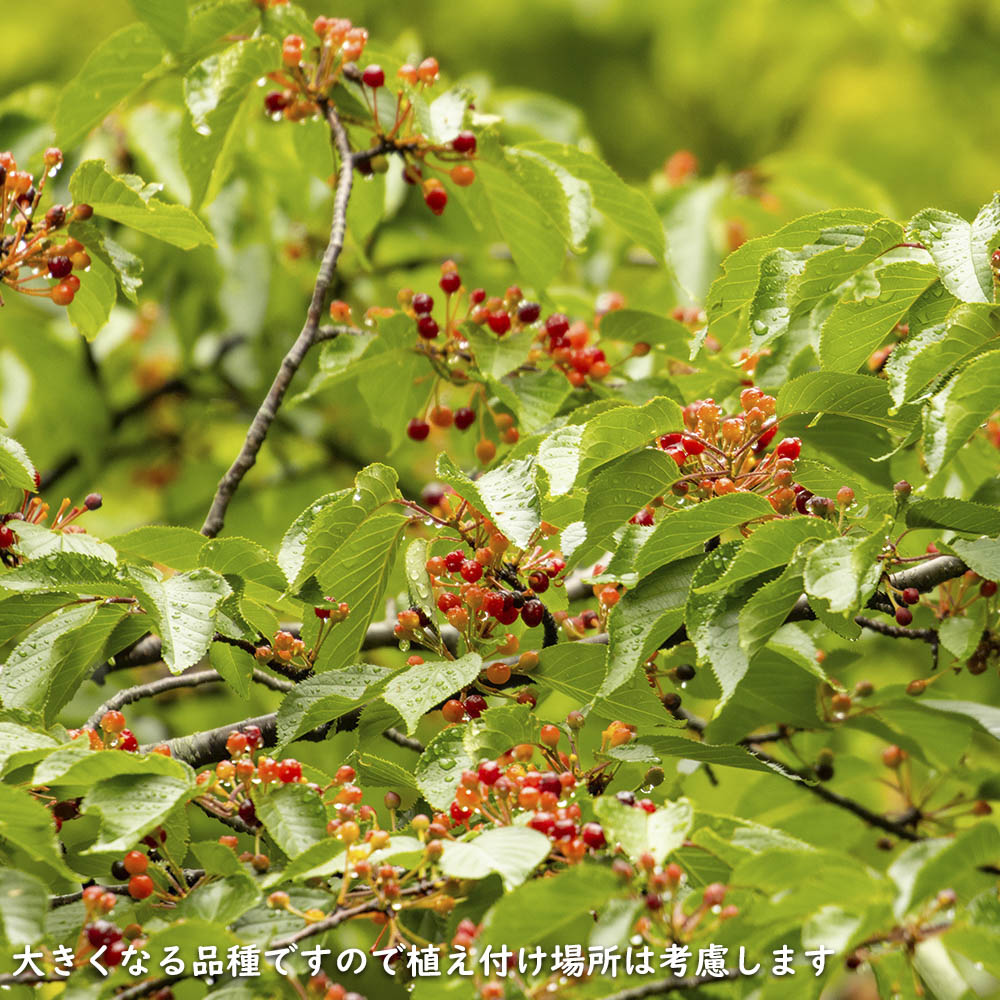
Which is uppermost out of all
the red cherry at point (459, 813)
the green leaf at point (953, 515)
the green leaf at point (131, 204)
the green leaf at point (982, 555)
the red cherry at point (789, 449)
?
the green leaf at point (131, 204)

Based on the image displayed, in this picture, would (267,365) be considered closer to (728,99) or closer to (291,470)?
(291,470)

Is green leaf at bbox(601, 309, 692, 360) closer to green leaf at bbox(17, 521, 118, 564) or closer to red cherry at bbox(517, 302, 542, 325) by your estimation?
red cherry at bbox(517, 302, 542, 325)

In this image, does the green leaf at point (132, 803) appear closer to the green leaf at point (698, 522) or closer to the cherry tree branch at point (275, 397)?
the green leaf at point (698, 522)

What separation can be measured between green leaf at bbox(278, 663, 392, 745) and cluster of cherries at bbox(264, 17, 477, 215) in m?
1.32

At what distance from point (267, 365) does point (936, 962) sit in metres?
3.71

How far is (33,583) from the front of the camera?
2006mm

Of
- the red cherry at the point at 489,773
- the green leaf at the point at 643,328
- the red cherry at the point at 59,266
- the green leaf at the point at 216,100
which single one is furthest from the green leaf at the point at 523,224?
the red cherry at the point at 489,773

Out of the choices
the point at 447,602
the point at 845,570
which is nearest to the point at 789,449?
the point at 845,570

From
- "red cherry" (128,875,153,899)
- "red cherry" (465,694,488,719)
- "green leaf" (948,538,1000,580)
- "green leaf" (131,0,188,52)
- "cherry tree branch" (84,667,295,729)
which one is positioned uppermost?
"green leaf" (131,0,188,52)

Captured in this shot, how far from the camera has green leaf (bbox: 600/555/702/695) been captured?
6.33 ft

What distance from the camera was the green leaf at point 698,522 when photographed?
6.07 ft

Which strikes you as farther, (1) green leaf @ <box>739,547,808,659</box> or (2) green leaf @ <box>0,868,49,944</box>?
(1) green leaf @ <box>739,547,808,659</box>

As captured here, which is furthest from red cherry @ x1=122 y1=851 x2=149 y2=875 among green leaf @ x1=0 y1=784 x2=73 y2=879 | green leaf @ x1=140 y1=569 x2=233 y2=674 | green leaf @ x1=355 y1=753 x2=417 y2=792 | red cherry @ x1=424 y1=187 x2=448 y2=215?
red cherry @ x1=424 y1=187 x2=448 y2=215

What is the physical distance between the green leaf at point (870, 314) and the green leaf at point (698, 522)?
48cm
